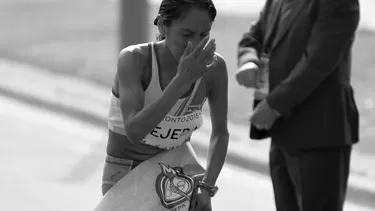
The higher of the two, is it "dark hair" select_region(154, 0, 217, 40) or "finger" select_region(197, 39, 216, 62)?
"dark hair" select_region(154, 0, 217, 40)

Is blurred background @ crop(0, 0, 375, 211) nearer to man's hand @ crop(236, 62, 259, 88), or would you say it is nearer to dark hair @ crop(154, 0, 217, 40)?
man's hand @ crop(236, 62, 259, 88)

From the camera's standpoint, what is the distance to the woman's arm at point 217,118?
2.97 m

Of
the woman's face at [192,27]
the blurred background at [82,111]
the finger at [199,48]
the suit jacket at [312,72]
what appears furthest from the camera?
the blurred background at [82,111]

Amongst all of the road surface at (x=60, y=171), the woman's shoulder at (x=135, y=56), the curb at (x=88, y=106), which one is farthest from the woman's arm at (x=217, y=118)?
the curb at (x=88, y=106)

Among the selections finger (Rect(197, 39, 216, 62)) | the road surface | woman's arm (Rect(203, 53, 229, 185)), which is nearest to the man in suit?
woman's arm (Rect(203, 53, 229, 185))

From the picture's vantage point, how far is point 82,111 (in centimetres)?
780

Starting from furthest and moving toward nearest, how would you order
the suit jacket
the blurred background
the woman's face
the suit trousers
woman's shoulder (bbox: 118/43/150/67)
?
the blurred background → the suit trousers → the suit jacket → woman's shoulder (bbox: 118/43/150/67) → the woman's face

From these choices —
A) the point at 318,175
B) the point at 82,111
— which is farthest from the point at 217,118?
the point at 82,111

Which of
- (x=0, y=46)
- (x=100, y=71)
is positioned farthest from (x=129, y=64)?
(x=0, y=46)

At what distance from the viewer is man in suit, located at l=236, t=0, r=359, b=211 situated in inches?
139

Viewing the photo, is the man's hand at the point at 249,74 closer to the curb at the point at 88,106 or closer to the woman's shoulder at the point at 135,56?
the woman's shoulder at the point at 135,56

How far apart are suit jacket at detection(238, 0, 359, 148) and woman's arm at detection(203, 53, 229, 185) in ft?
2.23

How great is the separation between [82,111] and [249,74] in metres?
4.23

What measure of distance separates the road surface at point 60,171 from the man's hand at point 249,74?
1847 mm
